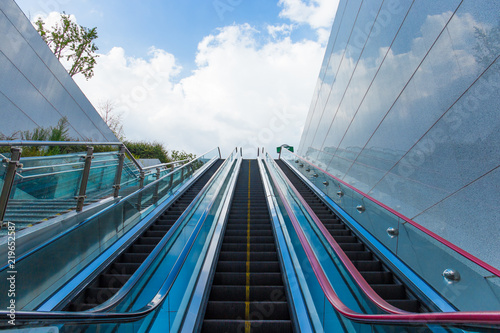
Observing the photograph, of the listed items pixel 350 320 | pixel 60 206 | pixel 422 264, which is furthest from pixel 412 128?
pixel 60 206

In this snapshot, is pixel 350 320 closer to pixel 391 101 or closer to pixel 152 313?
pixel 152 313

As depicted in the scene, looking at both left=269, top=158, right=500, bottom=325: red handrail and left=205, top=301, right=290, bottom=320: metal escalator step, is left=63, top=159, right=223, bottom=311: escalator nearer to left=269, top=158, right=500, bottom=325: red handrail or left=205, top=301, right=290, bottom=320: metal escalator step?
left=205, top=301, right=290, bottom=320: metal escalator step

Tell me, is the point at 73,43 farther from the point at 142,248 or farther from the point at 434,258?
the point at 434,258

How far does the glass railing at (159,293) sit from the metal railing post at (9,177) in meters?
1.60

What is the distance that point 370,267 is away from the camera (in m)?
4.27

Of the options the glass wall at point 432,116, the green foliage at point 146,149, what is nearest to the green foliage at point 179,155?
the green foliage at point 146,149

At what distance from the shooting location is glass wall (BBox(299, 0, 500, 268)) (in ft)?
13.4

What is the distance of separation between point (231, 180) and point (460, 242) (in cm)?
733

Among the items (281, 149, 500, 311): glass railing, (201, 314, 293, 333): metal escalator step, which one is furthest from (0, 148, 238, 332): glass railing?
(281, 149, 500, 311): glass railing

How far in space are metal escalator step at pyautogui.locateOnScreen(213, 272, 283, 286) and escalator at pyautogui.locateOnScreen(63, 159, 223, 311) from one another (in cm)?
117

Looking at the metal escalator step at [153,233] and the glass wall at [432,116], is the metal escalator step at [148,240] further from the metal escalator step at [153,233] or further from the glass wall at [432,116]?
the glass wall at [432,116]

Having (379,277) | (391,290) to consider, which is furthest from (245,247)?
(391,290)

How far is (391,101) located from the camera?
23.3 feet

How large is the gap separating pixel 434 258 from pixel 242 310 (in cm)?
226
